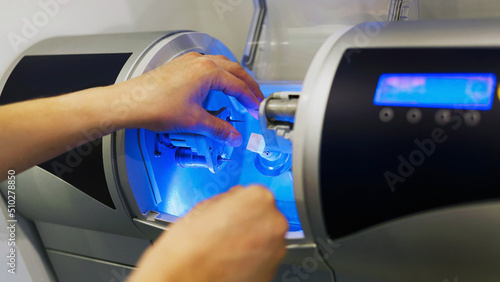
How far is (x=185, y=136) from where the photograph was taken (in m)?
0.82

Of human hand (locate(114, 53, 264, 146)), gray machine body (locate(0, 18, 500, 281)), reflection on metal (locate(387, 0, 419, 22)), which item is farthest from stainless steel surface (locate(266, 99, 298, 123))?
reflection on metal (locate(387, 0, 419, 22))

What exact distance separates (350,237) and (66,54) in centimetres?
70

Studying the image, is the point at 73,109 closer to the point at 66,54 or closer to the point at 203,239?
the point at 66,54

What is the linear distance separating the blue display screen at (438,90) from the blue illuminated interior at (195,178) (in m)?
0.29

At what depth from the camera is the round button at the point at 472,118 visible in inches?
21.9

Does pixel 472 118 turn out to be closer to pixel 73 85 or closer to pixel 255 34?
pixel 73 85

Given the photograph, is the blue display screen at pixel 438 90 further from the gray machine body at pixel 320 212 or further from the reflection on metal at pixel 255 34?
the reflection on metal at pixel 255 34

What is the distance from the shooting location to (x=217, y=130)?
0.81m

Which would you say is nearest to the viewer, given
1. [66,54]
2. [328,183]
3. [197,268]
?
[197,268]

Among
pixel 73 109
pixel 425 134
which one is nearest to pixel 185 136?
pixel 73 109

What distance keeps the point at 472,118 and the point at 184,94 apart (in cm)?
44

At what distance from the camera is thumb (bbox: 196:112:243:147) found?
79 centimetres

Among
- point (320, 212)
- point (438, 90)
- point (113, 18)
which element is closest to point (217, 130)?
point (320, 212)

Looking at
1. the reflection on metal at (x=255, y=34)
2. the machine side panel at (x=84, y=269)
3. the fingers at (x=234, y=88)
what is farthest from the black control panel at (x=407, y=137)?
the reflection on metal at (x=255, y=34)
